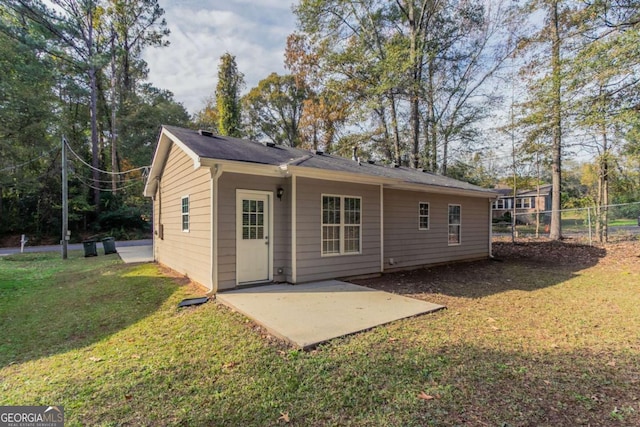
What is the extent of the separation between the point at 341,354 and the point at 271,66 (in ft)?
76.7

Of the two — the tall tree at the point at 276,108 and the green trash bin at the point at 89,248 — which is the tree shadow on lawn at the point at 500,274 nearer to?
the green trash bin at the point at 89,248

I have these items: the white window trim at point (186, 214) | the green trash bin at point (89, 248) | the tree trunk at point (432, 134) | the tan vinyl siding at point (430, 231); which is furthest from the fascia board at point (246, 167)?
the tree trunk at point (432, 134)

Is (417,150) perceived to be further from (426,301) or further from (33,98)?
(33,98)

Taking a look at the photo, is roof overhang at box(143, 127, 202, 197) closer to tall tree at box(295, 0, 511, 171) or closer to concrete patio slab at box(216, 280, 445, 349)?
concrete patio slab at box(216, 280, 445, 349)

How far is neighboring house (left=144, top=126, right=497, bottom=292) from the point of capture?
18.6 feet

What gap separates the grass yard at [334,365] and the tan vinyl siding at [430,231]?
102 inches

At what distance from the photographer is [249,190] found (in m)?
5.93

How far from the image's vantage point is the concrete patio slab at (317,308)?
377 cm

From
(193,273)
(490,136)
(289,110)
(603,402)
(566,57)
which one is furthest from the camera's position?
(289,110)

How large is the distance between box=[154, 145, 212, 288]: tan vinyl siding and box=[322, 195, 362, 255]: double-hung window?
2438 millimetres

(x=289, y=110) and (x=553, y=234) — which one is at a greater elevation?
(x=289, y=110)

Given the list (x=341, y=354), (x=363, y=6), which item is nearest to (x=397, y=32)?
(x=363, y=6)

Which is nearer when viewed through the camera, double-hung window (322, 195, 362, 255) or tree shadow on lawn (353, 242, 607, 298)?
tree shadow on lawn (353, 242, 607, 298)

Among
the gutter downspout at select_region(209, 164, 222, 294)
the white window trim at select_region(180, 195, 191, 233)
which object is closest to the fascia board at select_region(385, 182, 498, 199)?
the gutter downspout at select_region(209, 164, 222, 294)
